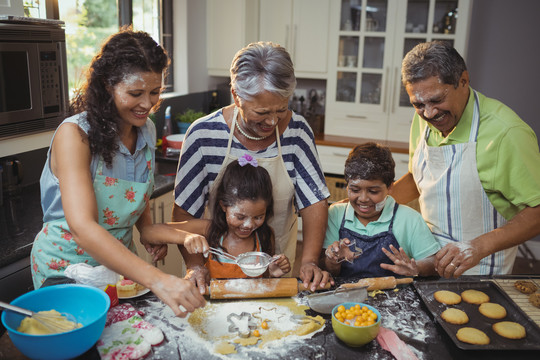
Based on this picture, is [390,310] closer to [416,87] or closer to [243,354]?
[243,354]

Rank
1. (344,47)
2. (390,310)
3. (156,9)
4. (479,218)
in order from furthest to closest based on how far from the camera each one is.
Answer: (344,47)
(156,9)
(479,218)
(390,310)

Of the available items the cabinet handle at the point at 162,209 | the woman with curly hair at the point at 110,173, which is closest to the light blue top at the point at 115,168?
the woman with curly hair at the point at 110,173

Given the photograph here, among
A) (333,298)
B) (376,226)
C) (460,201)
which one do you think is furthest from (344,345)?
(460,201)

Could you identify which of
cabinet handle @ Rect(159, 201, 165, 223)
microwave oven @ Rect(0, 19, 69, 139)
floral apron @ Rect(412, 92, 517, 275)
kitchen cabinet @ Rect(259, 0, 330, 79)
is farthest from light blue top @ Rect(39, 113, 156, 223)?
kitchen cabinet @ Rect(259, 0, 330, 79)

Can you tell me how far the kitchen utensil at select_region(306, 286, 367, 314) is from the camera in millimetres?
1306

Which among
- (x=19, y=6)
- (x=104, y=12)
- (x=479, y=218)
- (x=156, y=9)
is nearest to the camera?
(x=479, y=218)

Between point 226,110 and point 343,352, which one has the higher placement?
point 226,110

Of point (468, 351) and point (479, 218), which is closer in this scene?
point (468, 351)

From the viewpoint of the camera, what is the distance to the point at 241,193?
5.31ft

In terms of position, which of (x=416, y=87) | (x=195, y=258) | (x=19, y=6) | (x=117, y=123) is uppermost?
(x=19, y=6)

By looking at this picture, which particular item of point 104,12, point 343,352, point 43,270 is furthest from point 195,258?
point 104,12

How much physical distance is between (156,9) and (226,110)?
233 cm

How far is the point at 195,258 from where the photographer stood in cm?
167

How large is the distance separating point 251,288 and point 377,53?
9.70 feet
